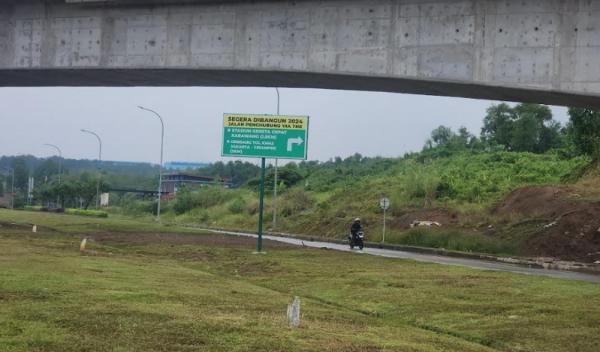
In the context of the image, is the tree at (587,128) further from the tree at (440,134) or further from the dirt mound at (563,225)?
the tree at (440,134)

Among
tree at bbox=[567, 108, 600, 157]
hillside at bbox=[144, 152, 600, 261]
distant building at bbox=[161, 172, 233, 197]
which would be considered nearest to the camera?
hillside at bbox=[144, 152, 600, 261]

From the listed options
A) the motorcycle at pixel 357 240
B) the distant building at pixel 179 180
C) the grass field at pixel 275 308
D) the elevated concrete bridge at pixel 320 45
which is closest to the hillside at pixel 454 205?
the motorcycle at pixel 357 240

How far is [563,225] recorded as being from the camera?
29.1 meters

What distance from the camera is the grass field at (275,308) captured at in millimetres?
7648

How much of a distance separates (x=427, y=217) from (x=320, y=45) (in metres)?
22.4

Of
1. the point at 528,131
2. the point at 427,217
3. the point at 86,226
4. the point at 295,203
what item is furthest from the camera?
the point at 528,131

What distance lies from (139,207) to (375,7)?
77.1 meters

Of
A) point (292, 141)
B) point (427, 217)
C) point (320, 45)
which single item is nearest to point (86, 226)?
point (427, 217)

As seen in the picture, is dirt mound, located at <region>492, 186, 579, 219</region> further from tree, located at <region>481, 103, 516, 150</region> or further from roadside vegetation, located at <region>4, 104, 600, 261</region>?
tree, located at <region>481, 103, 516, 150</region>

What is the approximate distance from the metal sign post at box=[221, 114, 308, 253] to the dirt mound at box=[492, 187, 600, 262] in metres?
10.5

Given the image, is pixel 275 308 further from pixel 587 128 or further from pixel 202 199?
pixel 202 199

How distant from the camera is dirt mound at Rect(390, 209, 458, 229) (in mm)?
39044

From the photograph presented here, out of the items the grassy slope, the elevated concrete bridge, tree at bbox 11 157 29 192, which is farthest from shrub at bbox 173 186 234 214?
tree at bbox 11 157 29 192

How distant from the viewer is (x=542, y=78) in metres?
17.3
